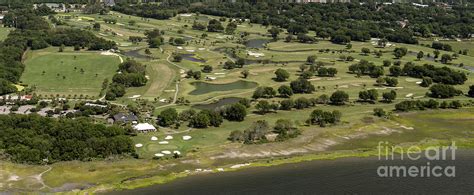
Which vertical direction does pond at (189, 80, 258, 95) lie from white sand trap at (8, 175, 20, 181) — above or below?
above

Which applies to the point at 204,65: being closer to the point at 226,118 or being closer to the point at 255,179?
the point at 226,118

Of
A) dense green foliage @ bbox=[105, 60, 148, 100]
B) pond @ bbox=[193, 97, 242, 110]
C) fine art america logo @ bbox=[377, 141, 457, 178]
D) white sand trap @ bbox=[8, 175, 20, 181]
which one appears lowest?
white sand trap @ bbox=[8, 175, 20, 181]

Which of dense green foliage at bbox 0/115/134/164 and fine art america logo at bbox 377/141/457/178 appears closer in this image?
fine art america logo at bbox 377/141/457/178

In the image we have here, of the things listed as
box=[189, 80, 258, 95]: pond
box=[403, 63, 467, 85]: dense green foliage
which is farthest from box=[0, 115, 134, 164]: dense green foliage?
box=[403, 63, 467, 85]: dense green foliage

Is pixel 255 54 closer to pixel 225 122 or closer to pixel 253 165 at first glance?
pixel 225 122

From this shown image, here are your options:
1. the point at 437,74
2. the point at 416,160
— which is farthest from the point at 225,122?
the point at 437,74

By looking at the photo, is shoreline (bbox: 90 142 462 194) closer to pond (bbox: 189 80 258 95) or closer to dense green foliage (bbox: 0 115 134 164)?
dense green foliage (bbox: 0 115 134 164)
